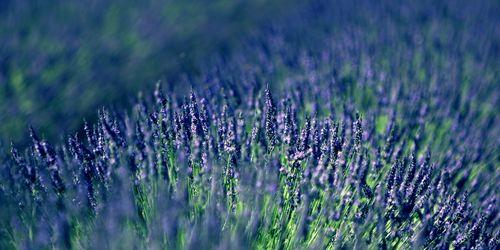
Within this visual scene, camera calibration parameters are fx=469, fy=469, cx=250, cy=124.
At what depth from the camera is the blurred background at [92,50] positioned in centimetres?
232

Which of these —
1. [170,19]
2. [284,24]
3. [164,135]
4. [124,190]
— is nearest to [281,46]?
[284,24]

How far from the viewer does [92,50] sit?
2795 mm

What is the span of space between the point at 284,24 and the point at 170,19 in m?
0.87

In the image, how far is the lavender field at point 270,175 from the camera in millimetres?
1483

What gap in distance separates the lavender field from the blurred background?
0.46 meters

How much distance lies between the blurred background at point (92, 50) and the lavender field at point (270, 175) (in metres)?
0.46

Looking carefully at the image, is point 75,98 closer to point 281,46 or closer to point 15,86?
point 15,86

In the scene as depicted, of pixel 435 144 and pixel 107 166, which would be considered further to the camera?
pixel 435 144

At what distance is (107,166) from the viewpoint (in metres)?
1.65

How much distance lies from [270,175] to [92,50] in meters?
1.66

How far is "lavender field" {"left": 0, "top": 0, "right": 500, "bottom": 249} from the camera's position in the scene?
148 centimetres

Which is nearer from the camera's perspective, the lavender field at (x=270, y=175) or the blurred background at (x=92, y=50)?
the lavender field at (x=270, y=175)

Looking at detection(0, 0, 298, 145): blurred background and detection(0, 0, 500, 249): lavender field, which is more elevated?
detection(0, 0, 298, 145): blurred background

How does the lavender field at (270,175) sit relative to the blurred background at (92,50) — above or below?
below
